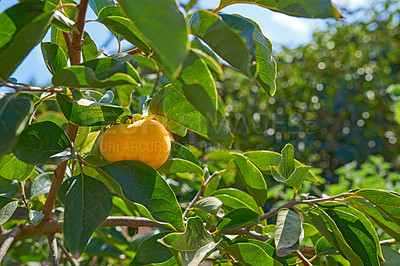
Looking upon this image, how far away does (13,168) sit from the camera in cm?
58

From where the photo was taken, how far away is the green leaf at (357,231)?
0.60 m

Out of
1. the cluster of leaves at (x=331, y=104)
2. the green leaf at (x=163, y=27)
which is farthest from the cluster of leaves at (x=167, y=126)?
the cluster of leaves at (x=331, y=104)

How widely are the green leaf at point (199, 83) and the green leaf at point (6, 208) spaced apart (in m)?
0.44

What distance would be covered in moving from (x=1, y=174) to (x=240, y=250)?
37 cm

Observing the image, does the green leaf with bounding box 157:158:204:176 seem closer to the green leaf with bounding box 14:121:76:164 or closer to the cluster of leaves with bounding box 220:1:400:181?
the green leaf with bounding box 14:121:76:164

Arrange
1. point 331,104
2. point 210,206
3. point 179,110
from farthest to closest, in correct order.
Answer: point 331,104
point 210,206
point 179,110

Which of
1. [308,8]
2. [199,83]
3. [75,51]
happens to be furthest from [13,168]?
[308,8]

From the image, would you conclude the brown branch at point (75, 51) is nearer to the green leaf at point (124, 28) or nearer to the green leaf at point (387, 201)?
the green leaf at point (124, 28)

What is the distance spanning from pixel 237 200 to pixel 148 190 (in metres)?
0.25

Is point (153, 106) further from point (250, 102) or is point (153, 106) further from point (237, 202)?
point (250, 102)

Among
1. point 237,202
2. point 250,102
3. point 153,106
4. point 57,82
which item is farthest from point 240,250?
point 250,102

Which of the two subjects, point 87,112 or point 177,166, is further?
point 177,166

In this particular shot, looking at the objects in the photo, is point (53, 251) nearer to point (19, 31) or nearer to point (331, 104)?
point (19, 31)

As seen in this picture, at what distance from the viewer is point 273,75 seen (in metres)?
0.50
